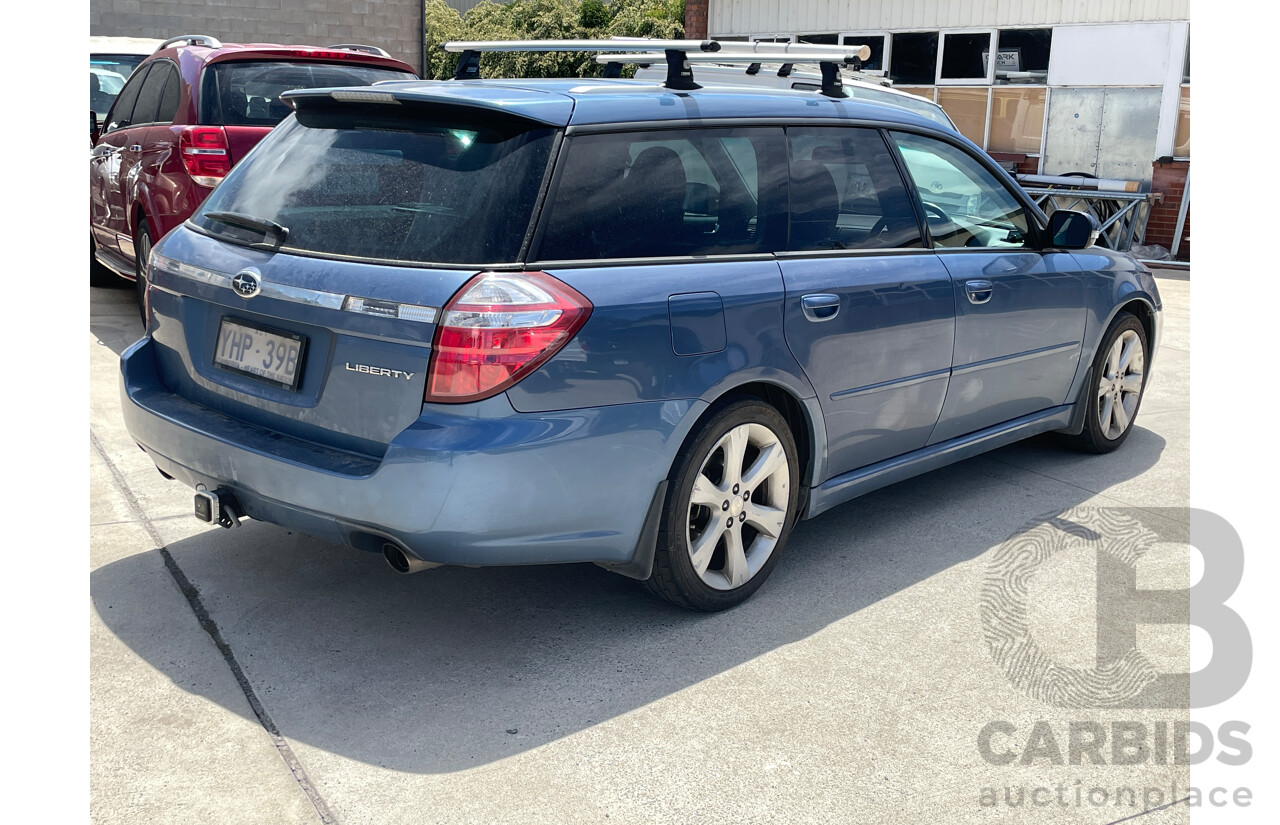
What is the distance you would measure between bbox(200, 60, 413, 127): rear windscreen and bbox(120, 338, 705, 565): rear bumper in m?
3.68

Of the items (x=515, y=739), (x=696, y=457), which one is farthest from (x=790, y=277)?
(x=515, y=739)

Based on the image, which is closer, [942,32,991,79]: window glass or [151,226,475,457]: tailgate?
[151,226,475,457]: tailgate

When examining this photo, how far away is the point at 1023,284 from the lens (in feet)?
15.6

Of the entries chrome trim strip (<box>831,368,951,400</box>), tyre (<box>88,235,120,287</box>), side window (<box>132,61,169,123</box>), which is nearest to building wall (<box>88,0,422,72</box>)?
tyre (<box>88,235,120,287</box>)

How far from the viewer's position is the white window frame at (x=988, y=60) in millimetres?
15703

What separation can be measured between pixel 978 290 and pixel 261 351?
2656 mm

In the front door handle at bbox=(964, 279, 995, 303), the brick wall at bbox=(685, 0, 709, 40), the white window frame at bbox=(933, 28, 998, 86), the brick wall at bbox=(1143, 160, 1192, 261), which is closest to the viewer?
the front door handle at bbox=(964, 279, 995, 303)

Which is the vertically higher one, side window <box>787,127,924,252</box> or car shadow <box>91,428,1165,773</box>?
side window <box>787,127,924,252</box>

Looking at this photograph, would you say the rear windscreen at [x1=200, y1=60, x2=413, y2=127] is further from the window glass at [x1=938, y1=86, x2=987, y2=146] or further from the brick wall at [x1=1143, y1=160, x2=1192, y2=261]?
the window glass at [x1=938, y1=86, x2=987, y2=146]

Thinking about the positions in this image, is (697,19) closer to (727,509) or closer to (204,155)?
(204,155)

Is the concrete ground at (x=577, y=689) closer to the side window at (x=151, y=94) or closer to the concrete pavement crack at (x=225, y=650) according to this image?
the concrete pavement crack at (x=225, y=650)

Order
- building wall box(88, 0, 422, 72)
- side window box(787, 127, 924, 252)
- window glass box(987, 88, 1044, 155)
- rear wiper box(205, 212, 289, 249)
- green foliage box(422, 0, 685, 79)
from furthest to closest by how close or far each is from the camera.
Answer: green foliage box(422, 0, 685, 79) → building wall box(88, 0, 422, 72) → window glass box(987, 88, 1044, 155) → side window box(787, 127, 924, 252) → rear wiper box(205, 212, 289, 249)

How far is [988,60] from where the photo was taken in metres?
15.8

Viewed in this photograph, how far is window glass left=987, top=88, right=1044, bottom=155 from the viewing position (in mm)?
15461
